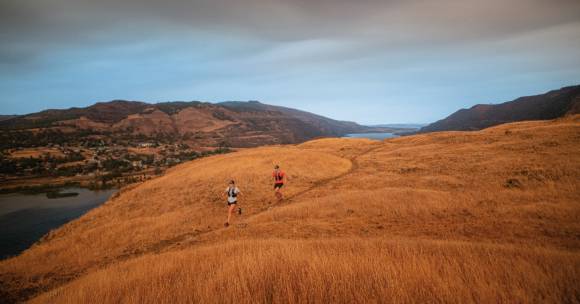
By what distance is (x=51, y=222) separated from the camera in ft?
111

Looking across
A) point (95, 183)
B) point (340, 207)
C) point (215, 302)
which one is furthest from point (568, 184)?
point (95, 183)

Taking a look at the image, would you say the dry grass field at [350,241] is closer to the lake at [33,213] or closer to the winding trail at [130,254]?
the winding trail at [130,254]

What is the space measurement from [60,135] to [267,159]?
169m

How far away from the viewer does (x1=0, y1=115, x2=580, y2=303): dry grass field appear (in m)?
4.59

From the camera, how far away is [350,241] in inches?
306

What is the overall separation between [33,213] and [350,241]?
52.7m

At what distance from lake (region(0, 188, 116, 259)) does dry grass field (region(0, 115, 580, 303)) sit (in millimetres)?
9982

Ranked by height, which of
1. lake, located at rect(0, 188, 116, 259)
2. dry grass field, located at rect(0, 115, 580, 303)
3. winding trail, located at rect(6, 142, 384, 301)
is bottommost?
lake, located at rect(0, 188, 116, 259)

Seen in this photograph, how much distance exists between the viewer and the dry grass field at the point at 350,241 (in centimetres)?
459

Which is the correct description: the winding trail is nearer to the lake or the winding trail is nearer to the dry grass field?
the dry grass field

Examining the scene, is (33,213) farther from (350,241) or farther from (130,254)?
(350,241)

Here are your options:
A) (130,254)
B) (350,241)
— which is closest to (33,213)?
(130,254)

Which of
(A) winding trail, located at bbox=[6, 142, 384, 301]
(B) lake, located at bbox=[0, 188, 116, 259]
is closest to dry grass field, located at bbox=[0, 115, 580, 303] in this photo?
(A) winding trail, located at bbox=[6, 142, 384, 301]

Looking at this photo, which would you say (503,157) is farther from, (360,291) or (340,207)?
(360,291)
